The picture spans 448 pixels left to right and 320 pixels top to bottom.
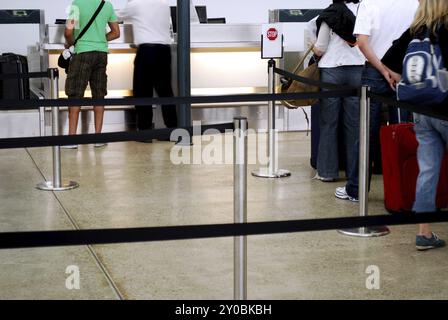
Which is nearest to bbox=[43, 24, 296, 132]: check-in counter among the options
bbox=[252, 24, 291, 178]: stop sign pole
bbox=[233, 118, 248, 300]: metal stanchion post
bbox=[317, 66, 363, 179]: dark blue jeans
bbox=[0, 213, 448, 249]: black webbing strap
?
bbox=[252, 24, 291, 178]: stop sign pole

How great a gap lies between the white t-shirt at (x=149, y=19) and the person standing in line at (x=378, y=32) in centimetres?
380

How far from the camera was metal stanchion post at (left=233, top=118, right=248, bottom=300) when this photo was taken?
3758 millimetres

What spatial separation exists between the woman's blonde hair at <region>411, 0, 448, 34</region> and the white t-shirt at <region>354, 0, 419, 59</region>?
1087 millimetres

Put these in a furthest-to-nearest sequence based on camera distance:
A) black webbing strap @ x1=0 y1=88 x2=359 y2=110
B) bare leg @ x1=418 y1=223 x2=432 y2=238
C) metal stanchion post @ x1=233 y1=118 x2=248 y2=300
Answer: bare leg @ x1=418 y1=223 x2=432 y2=238
black webbing strap @ x1=0 y1=88 x2=359 y2=110
metal stanchion post @ x1=233 y1=118 x2=248 y2=300

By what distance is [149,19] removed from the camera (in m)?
9.19

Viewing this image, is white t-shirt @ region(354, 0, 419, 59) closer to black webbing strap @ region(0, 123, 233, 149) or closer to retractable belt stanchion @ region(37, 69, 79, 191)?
black webbing strap @ region(0, 123, 233, 149)

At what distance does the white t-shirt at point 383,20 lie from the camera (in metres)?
5.76

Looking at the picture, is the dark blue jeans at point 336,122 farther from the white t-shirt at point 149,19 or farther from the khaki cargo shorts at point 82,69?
the white t-shirt at point 149,19

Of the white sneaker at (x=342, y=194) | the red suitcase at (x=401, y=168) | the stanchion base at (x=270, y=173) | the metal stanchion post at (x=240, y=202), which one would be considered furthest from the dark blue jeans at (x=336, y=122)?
the metal stanchion post at (x=240, y=202)

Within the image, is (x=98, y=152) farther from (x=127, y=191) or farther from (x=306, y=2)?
(x=306, y=2)

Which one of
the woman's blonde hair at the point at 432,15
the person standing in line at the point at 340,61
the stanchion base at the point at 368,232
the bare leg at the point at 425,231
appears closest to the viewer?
the woman's blonde hair at the point at 432,15

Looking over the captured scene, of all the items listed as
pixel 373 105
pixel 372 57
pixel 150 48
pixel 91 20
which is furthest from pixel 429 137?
pixel 150 48
